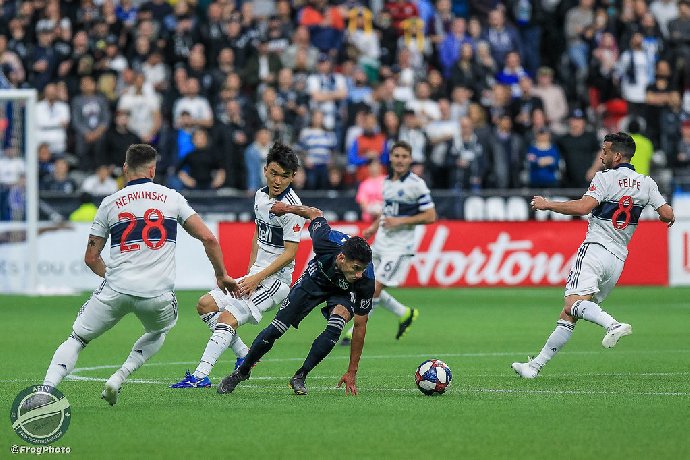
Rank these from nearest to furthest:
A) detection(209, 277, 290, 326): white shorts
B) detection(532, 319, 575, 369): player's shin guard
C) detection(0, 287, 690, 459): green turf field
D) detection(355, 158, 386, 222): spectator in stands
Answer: detection(0, 287, 690, 459): green turf field
detection(209, 277, 290, 326): white shorts
detection(532, 319, 575, 369): player's shin guard
detection(355, 158, 386, 222): spectator in stands

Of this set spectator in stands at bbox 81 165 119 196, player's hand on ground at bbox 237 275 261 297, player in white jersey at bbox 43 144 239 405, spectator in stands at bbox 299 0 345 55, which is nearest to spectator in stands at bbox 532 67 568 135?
spectator in stands at bbox 299 0 345 55

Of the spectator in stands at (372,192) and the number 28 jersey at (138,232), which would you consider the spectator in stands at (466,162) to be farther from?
the number 28 jersey at (138,232)

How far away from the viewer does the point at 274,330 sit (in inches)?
435

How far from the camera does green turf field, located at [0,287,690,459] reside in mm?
8453

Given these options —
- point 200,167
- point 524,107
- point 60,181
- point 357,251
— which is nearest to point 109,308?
point 357,251

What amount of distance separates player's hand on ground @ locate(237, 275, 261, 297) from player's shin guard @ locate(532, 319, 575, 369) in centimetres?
272

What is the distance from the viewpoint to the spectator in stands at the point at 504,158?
2603 centimetres

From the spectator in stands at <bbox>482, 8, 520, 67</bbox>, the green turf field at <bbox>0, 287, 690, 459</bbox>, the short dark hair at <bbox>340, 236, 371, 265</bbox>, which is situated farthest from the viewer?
the spectator in stands at <bbox>482, 8, 520, 67</bbox>

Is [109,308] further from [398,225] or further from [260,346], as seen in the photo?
[398,225]

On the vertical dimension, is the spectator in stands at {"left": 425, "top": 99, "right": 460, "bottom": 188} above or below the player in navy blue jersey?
below

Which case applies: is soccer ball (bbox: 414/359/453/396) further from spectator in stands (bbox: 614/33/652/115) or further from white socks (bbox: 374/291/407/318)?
spectator in stands (bbox: 614/33/652/115)

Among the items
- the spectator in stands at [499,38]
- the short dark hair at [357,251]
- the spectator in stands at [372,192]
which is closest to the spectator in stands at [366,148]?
the spectator in stands at [372,192]

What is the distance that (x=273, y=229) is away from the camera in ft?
40.2

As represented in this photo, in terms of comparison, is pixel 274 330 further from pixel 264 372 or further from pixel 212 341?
pixel 264 372
